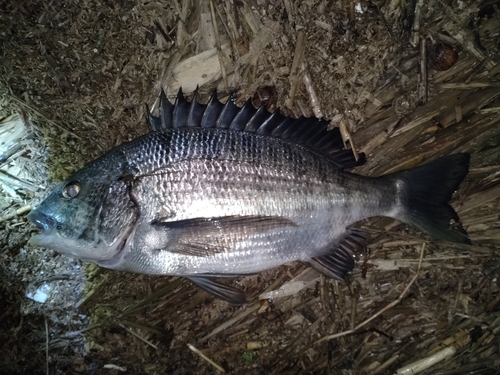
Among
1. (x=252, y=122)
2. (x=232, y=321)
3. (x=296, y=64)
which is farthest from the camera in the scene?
(x=232, y=321)

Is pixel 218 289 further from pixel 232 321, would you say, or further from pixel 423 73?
pixel 423 73

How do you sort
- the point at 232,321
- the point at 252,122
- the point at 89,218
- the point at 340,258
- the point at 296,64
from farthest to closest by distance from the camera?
the point at 232,321 → the point at 296,64 → the point at 340,258 → the point at 252,122 → the point at 89,218

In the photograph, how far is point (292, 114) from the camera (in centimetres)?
257

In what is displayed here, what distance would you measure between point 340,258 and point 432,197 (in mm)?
711

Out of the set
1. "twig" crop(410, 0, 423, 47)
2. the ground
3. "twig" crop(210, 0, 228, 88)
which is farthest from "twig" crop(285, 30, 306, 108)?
"twig" crop(410, 0, 423, 47)

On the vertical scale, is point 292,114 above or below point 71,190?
above

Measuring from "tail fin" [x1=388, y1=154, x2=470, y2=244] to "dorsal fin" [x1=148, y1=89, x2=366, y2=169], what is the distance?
1.18ft

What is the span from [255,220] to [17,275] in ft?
6.38

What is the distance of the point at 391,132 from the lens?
255 cm

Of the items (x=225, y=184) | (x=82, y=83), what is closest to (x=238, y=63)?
(x=225, y=184)

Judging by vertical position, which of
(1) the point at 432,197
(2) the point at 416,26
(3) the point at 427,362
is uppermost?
(2) the point at 416,26

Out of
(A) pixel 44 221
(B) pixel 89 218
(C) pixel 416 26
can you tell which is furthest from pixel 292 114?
(A) pixel 44 221

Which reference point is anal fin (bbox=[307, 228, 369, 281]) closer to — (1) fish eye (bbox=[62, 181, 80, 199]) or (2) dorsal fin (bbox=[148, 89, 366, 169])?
(2) dorsal fin (bbox=[148, 89, 366, 169])

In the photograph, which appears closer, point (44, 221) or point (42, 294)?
point (44, 221)
